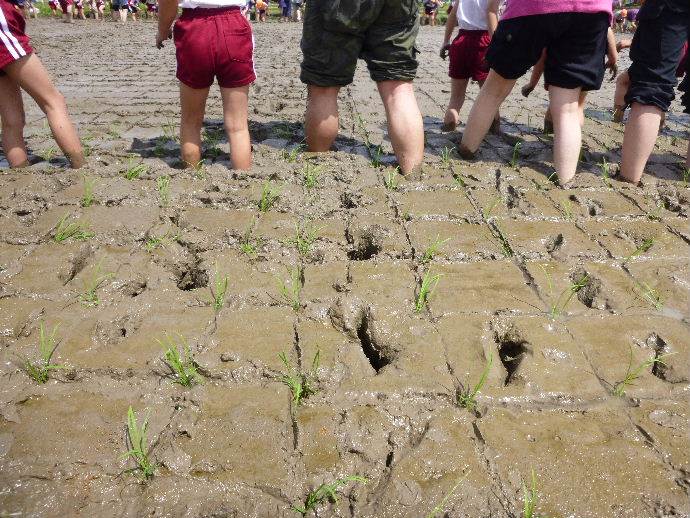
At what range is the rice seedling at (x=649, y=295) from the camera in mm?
2066

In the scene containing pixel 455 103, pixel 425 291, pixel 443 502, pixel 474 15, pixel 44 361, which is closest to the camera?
pixel 443 502

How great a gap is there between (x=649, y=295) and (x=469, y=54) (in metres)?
2.82

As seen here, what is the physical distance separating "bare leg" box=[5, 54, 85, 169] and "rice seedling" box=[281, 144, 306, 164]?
135 centimetres

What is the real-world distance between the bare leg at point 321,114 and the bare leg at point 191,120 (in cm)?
71

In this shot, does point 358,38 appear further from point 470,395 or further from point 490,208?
point 470,395

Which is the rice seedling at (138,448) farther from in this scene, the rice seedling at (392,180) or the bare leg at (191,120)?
the bare leg at (191,120)

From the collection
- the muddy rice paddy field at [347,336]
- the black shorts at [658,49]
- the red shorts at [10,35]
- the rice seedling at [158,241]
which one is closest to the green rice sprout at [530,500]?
the muddy rice paddy field at [347,336]

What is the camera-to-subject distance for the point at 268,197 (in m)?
2.88

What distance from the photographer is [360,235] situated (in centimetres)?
256

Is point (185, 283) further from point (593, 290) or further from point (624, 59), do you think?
point (624, 59)

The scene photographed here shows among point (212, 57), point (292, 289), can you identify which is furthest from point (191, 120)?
point (292, 289)

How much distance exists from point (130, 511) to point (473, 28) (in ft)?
13.6

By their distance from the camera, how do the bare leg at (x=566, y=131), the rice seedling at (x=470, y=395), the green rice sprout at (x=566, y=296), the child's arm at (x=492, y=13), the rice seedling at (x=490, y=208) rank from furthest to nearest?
the child's arm at (x=492, y=13) → the bare leg at (x=566, y=131) → the rice seedling at (x=490, y=208) → the green rice sprout at (x=566, y=296) → the rice seedling at (x=470, y=395)

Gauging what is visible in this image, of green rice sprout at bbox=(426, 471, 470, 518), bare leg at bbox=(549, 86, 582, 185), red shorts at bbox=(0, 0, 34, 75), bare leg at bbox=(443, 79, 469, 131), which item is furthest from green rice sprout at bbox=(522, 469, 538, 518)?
bare leg at bbox=(443, 79, 469, 131)
